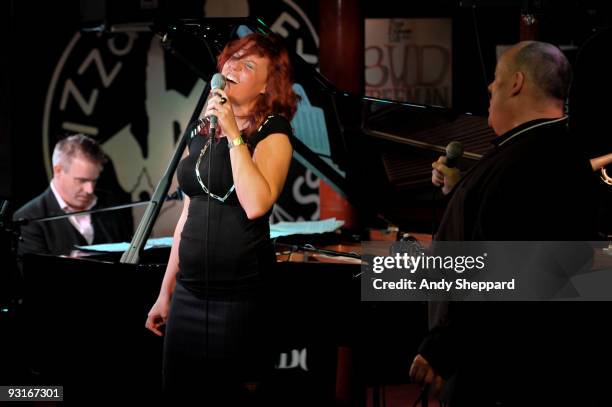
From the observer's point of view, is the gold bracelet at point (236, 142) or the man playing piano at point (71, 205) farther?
the man playing piano at point (71, 205)

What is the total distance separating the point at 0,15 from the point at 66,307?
291cm

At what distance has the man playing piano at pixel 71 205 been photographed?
392 centimetres

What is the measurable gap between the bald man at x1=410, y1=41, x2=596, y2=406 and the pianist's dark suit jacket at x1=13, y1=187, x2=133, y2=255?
2.51 meters

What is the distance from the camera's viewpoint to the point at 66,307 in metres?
3.09

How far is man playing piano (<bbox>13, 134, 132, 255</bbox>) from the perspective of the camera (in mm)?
3920

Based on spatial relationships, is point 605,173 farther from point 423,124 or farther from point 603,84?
point 423,124

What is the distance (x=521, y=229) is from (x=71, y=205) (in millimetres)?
2850

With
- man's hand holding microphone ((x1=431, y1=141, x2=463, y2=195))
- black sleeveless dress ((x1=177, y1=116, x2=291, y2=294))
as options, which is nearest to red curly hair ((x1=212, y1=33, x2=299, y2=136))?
black sleeveless dress ((x1=177, y1=116, x2=291, y2=294))

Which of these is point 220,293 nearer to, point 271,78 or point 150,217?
point 271,78

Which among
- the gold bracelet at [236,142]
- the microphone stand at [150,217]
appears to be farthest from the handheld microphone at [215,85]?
the microphone stand at [150,217]
